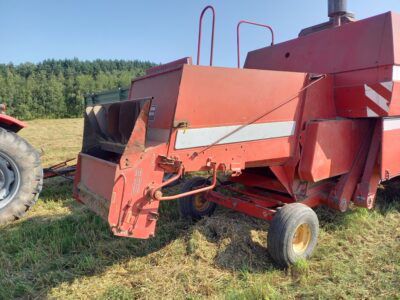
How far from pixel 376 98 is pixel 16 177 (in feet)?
13.2

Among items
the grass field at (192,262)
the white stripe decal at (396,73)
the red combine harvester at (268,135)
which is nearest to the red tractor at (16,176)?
the grass field at (192,262)

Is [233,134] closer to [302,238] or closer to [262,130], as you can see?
[262,130]

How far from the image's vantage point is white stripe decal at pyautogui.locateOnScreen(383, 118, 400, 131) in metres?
3.21

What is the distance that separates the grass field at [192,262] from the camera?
236 centimetres

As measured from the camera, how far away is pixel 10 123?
13.1 feet

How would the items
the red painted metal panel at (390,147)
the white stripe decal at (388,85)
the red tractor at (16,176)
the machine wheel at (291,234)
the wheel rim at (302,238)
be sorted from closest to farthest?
the machine wheel at (291,234)
the wheel rim at (302,238)
the white stripe decal at (388,85)
the red painted metal panel at (390,147)
the red tractor at (16,176)

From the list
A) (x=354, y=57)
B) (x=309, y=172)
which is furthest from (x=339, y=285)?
(x=354, y=57)

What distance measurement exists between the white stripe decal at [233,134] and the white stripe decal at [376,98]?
0.85m

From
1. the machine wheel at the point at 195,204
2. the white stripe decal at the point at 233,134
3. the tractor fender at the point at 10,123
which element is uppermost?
the tractor fender at the point at 10,123

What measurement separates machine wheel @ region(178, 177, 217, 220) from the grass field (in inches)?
6.7

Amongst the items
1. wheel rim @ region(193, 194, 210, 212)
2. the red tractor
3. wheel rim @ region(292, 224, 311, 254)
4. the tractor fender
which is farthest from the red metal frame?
the tractor fender

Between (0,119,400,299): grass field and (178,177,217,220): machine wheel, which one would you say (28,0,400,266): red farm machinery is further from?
(0,119,400,299): grass field

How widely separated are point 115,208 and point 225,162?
3.22ft

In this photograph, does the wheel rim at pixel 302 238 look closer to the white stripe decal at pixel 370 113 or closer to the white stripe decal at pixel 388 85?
the white stripe decal at pixel 370 113
